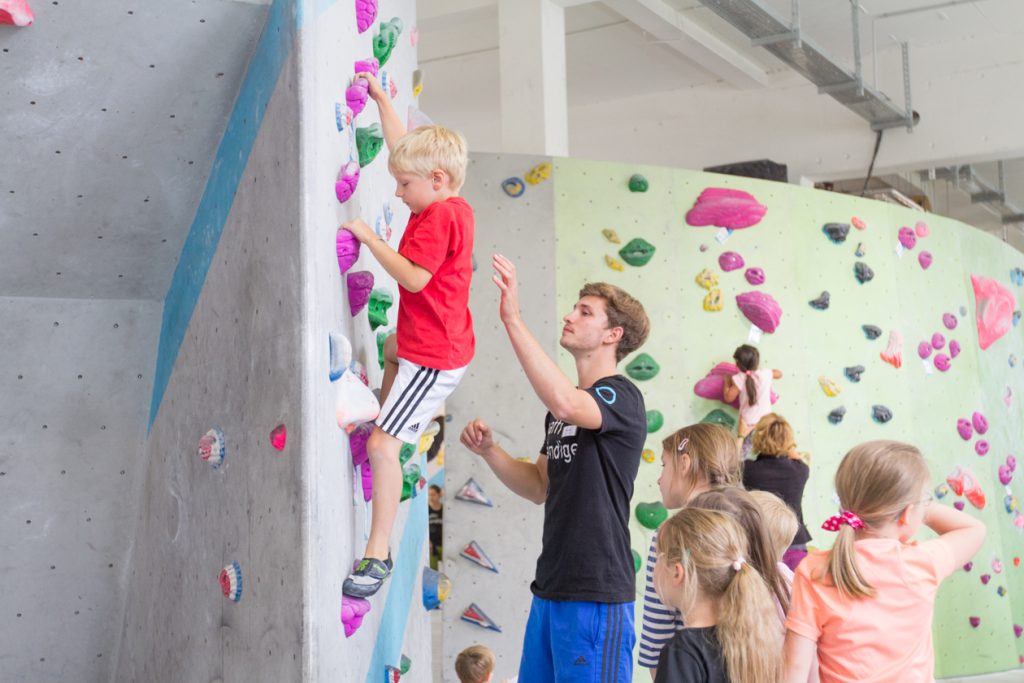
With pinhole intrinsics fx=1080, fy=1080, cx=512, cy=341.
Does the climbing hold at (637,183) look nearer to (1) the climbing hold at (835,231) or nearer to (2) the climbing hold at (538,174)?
(2) the climbing hold at (538,174)

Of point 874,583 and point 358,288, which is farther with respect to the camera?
point 358,288

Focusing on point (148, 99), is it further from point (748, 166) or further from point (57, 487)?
A: point (748, 166)

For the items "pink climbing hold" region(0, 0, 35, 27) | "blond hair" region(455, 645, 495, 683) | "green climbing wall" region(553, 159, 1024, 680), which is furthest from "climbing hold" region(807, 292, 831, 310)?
"pink climbing hold" region(0, 0, 35, 27)

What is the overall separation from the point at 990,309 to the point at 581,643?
5.30m

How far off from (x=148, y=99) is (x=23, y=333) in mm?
713

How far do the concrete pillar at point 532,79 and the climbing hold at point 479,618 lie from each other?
234 cm

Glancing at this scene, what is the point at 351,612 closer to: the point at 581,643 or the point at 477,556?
the point at 581,643

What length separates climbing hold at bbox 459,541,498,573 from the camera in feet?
15.4

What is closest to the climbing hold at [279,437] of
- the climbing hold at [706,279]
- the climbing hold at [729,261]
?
Result: the climbing hold at [706,279]

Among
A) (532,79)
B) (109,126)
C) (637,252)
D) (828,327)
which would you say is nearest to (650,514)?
(637,252)

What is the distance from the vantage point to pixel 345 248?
2.17m

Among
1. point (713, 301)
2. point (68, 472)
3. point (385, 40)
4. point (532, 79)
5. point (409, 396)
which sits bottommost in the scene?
point (68, 472)

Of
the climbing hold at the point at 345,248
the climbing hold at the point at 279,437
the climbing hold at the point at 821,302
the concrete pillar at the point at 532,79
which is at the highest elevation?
the concrete pillar at the point at 532,79

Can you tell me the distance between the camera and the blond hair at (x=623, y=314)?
2.44 meters
